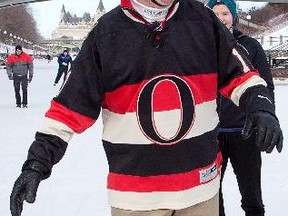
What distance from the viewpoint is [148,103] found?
5.33 feet

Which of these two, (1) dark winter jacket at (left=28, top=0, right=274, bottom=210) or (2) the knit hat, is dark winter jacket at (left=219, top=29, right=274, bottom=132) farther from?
(1) dark winter jacket at (left=28, top=0, right=274, bottom=210)

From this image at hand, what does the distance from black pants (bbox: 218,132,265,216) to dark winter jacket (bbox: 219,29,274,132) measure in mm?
51

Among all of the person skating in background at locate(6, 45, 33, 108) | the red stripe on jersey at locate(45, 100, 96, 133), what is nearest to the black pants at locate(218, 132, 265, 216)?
the red stripe on jersey at locate(45, 100, 96, 133)

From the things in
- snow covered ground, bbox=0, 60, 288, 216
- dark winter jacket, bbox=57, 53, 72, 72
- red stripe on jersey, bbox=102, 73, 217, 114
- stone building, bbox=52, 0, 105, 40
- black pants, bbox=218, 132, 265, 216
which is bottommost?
stone building, bbox=52, 0, 105, 40

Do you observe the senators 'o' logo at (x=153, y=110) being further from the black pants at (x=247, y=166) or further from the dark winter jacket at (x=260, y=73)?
the black pants at (x=247, y=166)

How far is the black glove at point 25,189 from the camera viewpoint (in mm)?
1535

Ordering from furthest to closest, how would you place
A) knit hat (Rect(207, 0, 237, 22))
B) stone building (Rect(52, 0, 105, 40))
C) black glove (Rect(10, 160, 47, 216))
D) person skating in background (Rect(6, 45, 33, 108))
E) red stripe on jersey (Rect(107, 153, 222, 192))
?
stone building (Rect(52, 0, 105, 40)) → person skating in background (Rect(6, 45, 33, 108)) → knit hat (Rect(207, 0, 237, 22)) → red stripe on jersey (Rect(107, 153, 222, 192)) → black glove (Rect(10, 160, 47, 216))

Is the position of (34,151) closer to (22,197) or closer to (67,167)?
(22,197)

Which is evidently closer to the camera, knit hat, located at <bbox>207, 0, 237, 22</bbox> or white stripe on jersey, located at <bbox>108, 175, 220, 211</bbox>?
white stripe on jersey, located at <bbox>108, 175, 220, 211</bbox>

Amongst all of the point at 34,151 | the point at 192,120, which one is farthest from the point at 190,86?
the point at 34,151

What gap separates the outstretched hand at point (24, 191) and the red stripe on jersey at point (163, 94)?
31 centimetres

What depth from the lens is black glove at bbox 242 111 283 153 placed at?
155cm

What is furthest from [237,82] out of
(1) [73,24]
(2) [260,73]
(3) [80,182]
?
(1) [73,24]

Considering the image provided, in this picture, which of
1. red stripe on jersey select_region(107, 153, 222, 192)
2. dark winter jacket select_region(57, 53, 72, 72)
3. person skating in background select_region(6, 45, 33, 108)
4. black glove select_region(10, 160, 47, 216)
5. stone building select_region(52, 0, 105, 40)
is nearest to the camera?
black glove select_region(10, 160, 47, 216)
